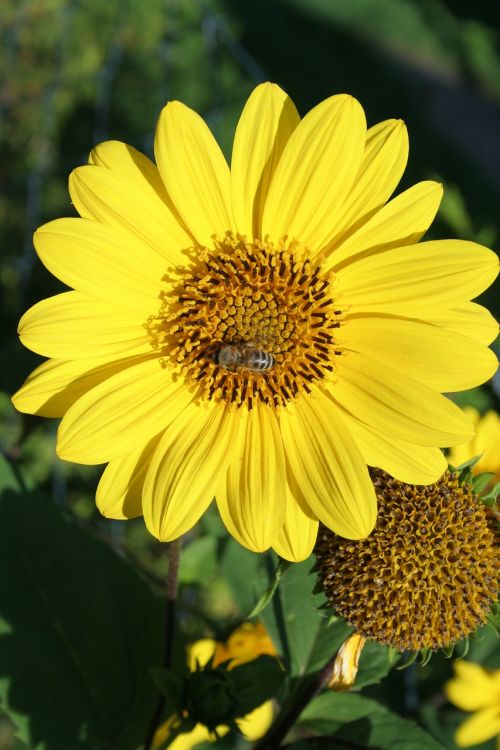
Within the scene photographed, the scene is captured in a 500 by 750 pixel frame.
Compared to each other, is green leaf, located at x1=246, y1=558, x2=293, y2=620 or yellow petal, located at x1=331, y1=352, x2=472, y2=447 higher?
yellow petal, located at x1=331, y1=352, x2=472, y2=447

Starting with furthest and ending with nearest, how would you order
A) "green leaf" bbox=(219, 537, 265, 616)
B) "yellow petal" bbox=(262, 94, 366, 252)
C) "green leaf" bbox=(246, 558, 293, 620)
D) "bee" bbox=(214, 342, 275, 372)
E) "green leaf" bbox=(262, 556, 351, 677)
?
"green leaf" bbox=(219, 537, 265, 616) → "green leaf" bbox=(262, 556, 351, 677) → "bee" bbox=(214, 342, 275, 372) → "yellow petal" bbox=(262, 94, 366, 252) → "green leaf" bbox=(246, 558, 293, 620)

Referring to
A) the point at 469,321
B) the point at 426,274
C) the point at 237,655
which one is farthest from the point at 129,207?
the point at 237,655

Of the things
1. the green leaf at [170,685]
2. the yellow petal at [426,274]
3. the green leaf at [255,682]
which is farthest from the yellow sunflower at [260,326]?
the green leaf at [255,682]

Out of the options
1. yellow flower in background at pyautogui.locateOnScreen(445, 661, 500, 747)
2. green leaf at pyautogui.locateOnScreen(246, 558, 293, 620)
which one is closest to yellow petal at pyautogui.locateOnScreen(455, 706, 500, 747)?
yellow flower in background at pyautogui.locateOnScreen(445, 661, 500, 747)

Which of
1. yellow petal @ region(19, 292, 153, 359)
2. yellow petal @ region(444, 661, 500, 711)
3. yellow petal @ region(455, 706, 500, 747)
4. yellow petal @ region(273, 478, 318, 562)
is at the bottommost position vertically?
yellow petal @ region(455, 706, 500, 747)

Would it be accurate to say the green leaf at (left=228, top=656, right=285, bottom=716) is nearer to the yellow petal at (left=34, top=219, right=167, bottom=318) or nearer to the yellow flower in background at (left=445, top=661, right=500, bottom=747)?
the yellow petal at (left=34, top=219, right=167, bottom=318)

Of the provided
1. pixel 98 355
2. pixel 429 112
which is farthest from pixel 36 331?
pixel 429 112
